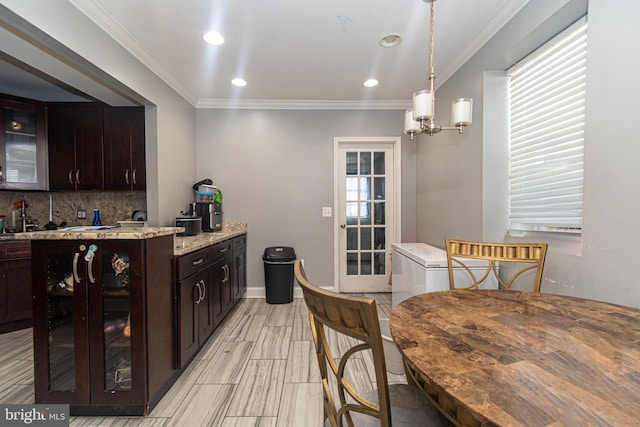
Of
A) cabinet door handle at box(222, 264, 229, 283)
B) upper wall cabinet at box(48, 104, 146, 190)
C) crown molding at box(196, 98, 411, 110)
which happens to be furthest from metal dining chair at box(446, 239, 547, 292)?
upper wall cabinet at box(48, 104, 146, 190)

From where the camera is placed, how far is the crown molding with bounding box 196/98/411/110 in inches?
134

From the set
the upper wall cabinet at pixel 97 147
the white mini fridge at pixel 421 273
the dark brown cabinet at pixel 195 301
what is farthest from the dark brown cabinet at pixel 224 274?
the white mini fridge at pixel 421 273

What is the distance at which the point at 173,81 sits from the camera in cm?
280

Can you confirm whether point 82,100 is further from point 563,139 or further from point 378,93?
point 563,139

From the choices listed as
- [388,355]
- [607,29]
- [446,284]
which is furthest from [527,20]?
[388,355]

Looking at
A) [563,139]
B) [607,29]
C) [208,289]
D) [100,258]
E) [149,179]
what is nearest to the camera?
[607,29]

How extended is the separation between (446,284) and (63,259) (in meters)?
2.51

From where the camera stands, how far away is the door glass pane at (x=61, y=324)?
1.50m

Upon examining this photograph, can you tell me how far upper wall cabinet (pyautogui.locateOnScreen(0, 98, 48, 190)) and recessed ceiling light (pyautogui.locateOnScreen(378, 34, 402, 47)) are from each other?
3603 mm

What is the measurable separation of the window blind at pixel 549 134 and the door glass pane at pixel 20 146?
15.3ft

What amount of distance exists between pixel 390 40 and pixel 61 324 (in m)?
3.04

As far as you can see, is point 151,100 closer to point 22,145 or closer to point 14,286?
point 22,145

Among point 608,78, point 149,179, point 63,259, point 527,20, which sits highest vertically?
point 527,20

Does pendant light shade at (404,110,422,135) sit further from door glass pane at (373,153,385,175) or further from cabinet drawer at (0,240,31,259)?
cabinet drawer at (0,240,31,259)
